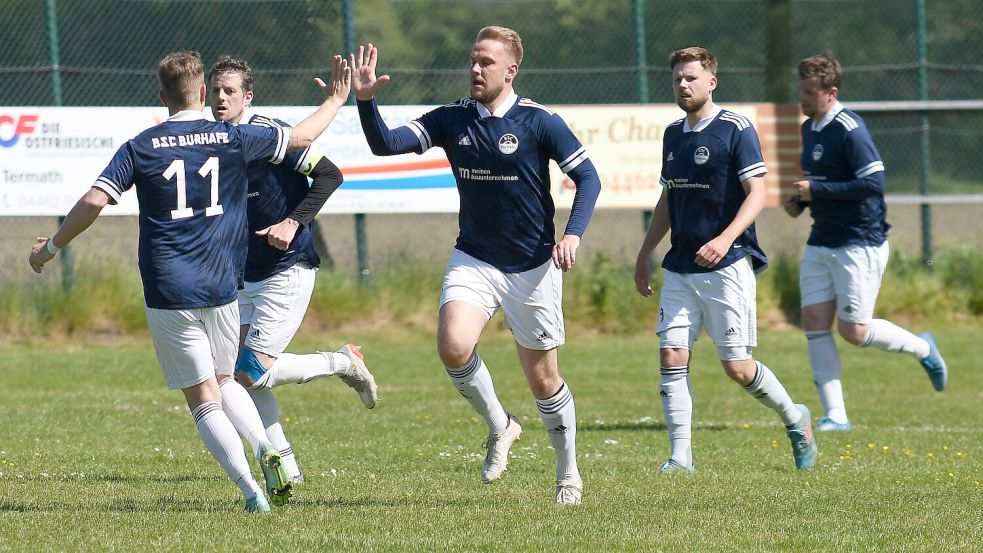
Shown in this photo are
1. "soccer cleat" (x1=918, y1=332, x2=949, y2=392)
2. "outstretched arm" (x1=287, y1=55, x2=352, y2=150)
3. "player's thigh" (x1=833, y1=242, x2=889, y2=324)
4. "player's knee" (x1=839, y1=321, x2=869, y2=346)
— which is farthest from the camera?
"soccer cleat" (x1=918, y1=332, x2=949, y2=392)

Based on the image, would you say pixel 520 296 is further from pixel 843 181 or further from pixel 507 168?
pixel 843 181

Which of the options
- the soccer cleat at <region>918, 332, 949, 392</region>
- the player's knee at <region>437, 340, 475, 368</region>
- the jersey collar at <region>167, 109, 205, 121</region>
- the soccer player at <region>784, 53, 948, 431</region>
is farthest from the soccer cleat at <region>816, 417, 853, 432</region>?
the jersey collar at <region>167, 109, 205, 121</region>

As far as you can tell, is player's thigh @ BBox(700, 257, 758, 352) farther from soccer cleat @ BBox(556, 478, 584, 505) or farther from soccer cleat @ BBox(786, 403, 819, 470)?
soccer cleat @ BBox(556, 478, 584, 505)

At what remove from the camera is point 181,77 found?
5.53m

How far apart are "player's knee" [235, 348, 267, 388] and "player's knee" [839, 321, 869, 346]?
14.6 ft

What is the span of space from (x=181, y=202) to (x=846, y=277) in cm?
530

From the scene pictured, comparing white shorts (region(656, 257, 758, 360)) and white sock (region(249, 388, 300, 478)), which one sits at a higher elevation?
white shorts (region(656, 257, 758, 360))

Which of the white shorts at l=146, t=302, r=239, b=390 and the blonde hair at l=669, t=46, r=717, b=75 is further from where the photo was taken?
the blonde hair at l=669, t=46, r=717, b=75

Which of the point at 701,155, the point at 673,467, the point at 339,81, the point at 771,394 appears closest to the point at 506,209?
the point at 339,81

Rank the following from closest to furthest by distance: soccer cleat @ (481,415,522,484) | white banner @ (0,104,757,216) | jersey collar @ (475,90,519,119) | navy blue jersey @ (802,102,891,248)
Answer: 1. jersey collar @ (475,90,519,119)
2. soccer cleat @ (481,415,522,484)
3. navy blue jersey @ (802,102,891,248)
4. white banner @ (0,104,757,216)

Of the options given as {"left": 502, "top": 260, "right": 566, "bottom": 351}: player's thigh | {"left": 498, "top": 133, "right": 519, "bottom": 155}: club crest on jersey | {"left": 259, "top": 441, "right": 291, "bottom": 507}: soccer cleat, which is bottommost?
{"left": 259, "top": 441, "right": 291, "bottom": 507}: soccer cleat

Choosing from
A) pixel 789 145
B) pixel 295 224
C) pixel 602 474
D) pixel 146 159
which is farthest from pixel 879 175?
pixel 789 145

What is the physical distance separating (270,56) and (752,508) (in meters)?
10.6

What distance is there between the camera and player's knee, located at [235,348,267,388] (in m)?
6.89
